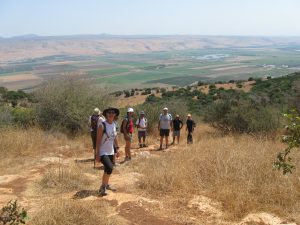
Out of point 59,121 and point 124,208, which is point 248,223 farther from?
point 59,121

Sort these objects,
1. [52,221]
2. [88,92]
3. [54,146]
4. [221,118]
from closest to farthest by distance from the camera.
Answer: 1. [52,221]
2. [54,146]
3. [88,92]
4. [221,118]

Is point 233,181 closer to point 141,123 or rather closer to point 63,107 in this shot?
point 141,123

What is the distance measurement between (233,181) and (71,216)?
2828 millimetres

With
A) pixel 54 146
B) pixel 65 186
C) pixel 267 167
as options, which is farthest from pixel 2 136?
pixel 267 167

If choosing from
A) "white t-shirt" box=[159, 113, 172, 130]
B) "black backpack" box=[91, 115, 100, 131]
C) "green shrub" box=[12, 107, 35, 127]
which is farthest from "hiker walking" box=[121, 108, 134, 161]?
"green shrub" box=[12, 107, 35, 127]

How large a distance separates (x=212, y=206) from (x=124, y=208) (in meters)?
1.34

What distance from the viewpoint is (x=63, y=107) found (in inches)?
561

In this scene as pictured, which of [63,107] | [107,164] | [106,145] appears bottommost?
[63,107]

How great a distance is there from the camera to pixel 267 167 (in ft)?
21.9

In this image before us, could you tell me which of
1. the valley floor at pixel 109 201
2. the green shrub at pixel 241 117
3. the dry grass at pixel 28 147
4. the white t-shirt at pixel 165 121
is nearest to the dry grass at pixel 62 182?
the valley floor at pixel 109 201

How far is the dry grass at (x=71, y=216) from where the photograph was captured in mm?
4836

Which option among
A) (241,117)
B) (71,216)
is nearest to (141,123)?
(241,117)

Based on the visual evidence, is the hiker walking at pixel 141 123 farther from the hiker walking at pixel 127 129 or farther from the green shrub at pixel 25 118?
the green shrub at pixel 25 118

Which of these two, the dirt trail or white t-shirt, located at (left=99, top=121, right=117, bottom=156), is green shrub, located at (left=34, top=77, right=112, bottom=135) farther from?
white t-shirt, located at (left=99, top=121, right=117, bottom=156)
